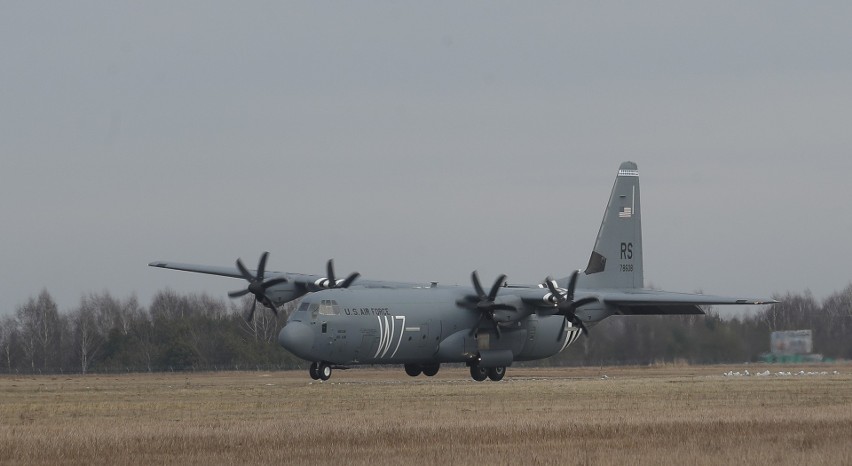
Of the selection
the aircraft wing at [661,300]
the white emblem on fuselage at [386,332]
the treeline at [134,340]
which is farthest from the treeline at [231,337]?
the white emblem on fuselage at [386,332]

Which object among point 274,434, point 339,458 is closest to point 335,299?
point 274,434

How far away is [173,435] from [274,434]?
1.76 metres

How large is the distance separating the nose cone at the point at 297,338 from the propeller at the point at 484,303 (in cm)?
738

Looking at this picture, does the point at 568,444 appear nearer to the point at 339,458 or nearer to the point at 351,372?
the point at 339,458

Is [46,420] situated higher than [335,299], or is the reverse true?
[335,299]

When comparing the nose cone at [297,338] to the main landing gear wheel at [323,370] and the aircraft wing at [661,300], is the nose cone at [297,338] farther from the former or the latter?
the aircraft wing at [661,300]

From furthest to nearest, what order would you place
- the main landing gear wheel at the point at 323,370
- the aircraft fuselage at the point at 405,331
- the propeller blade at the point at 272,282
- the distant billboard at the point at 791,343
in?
1. the distant billboard at the point at 791,343
2. the propeller blade at the point at 272,282
3. the main landing gear wheel at the point at 323,370
4. the aircraft fuselage at the point at 405,331

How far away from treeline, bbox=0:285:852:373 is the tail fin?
5825 millimetres

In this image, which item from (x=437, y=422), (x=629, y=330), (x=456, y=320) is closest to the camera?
(x=437, y=422)

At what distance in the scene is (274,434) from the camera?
2217 centimetres

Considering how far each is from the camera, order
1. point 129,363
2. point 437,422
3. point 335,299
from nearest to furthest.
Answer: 1. point 437,422
2. point 335,299
3. point 129,363

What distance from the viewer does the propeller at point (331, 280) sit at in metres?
44.8

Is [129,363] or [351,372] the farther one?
[129,363]

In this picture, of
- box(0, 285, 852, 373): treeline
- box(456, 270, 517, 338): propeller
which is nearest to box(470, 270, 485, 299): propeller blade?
box(456, 270, 517, 338): propeller
